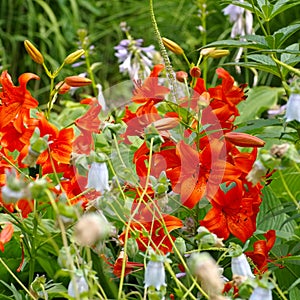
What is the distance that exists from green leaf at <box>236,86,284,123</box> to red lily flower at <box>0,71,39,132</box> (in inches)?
35.6

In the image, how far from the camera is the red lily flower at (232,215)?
1.14m

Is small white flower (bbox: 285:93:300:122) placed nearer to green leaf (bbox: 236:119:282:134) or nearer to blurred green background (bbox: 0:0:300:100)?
green leaf (bbox: 236:119:282:134)

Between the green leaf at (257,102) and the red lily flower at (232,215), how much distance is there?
895 mm

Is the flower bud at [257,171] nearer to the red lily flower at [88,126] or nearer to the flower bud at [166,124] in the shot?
the flower bud at [166,124]

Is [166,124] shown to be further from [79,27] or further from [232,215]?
[79,27]

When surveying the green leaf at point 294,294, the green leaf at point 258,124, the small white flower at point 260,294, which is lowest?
the green leaf at point 294,294

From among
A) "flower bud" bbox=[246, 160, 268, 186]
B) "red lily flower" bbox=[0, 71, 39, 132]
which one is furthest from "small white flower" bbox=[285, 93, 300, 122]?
"red lily flower" bbox=[0, 71, 39, 132]

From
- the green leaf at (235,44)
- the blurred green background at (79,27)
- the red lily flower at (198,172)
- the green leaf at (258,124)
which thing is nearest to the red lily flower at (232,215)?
the red lily flower at (198,172)

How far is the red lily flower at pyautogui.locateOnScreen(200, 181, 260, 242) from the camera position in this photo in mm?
1136

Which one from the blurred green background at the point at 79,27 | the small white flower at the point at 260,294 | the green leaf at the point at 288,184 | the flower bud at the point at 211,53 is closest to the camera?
the small white flower at the point at 260,294

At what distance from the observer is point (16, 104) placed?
1.23m

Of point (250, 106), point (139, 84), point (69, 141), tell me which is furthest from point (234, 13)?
point (69, 141)

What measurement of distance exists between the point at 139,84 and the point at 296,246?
0.41 metres

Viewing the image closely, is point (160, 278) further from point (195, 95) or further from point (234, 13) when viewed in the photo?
point (234, 13)
